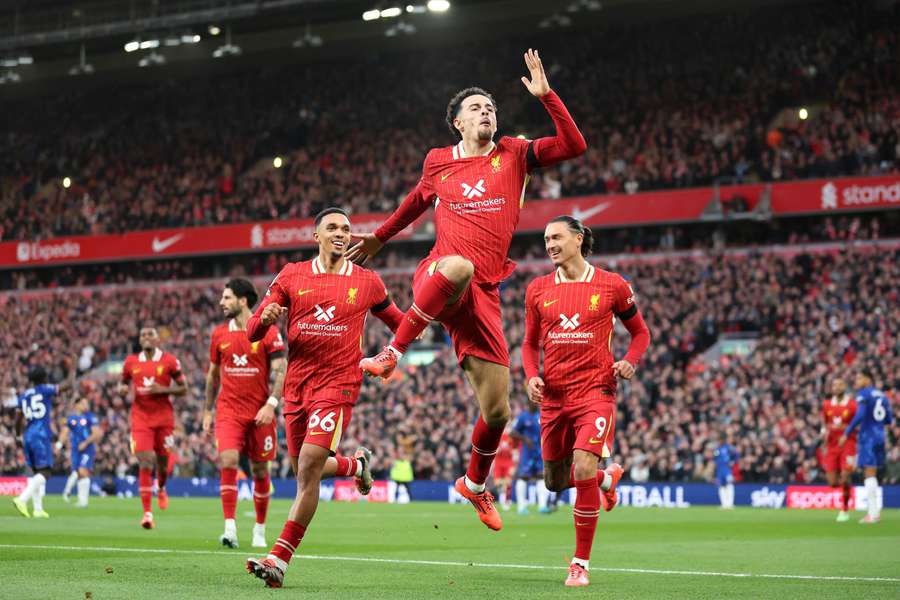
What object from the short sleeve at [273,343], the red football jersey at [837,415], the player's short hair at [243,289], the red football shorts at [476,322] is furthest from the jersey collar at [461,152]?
the red football jersey at [837,415]

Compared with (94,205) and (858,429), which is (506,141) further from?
(94,205)

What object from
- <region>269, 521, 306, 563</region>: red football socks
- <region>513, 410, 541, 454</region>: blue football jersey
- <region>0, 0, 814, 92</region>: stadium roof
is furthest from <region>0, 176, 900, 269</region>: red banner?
<region>269, 521, 306, 563</region>: red football socks

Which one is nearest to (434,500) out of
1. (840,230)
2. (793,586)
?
(840,230)

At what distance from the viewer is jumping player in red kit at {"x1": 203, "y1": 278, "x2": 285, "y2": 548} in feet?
46.2

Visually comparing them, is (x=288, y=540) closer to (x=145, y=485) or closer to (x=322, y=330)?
(x=322, y=330)

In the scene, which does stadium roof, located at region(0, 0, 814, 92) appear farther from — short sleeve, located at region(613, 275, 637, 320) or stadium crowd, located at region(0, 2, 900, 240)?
short sleeve, located at region(613, 275, 637, 320)

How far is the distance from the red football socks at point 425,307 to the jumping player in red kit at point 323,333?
2.59 ft

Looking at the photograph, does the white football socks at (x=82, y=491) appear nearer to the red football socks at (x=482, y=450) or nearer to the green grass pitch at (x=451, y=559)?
the green grass pitch at (x=451, y=559)

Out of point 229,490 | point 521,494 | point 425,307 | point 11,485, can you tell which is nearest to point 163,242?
point 11,485

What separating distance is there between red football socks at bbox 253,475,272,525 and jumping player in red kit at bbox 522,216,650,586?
3.78m

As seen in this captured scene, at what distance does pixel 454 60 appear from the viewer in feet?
157

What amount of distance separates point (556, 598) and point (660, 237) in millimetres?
32885

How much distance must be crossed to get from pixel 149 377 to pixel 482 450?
30.2 feet

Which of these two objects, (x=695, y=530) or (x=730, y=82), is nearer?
(x=695, y=530)
